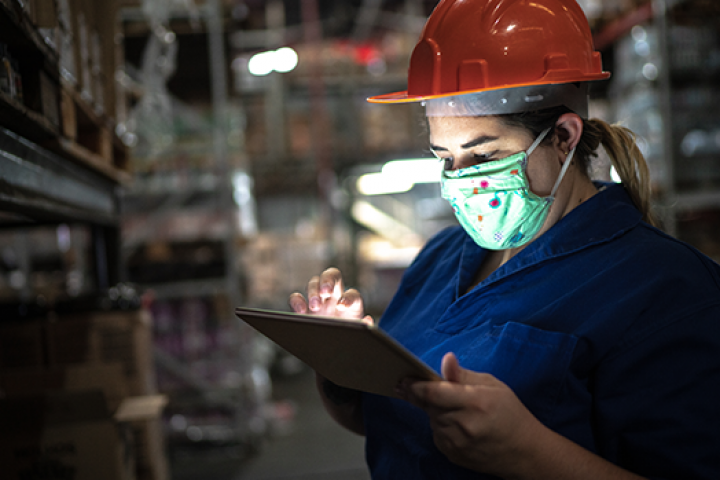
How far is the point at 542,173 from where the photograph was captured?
1374 mm

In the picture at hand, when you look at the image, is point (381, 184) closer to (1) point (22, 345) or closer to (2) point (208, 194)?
(2) point (208, 194)

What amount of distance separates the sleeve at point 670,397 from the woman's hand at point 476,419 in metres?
0.20

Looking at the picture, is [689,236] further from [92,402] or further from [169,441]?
[92,402]

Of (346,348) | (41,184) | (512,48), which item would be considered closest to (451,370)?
(346,348)

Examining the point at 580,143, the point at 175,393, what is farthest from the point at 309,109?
the point at 580,143

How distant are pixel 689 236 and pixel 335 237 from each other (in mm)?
5585

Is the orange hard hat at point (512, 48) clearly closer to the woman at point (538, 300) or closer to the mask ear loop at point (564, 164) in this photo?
the woman at point (538, 300)

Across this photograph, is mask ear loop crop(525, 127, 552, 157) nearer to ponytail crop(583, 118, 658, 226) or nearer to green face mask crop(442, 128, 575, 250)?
green face mask crop(442, 128, 575, 250)

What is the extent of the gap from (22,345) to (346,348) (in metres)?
1.96

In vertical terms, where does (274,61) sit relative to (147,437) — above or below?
above

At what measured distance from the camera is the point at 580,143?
1459 millimetres

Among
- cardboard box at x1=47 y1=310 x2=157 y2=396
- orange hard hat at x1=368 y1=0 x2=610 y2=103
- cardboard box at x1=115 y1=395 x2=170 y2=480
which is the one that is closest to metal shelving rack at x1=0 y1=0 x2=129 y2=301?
cardboard box at x1=47 y1=310 x2=157 y2=396

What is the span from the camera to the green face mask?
1.36 m

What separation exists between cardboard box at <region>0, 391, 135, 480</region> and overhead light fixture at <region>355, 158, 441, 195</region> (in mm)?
7383
